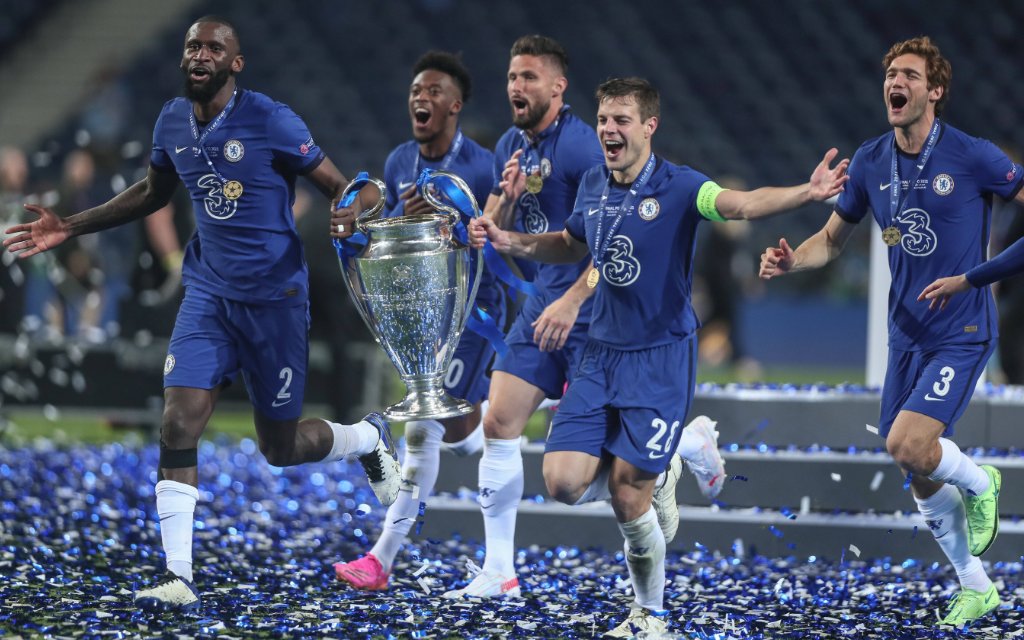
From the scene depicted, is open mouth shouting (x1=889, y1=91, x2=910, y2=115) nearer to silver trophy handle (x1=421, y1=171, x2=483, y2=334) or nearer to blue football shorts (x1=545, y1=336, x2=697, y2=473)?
blue football shorts (x1=545, y1=336, x2=697, y2=473)

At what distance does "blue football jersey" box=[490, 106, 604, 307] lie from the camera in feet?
17.6

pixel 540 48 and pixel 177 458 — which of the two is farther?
pixel 540 48

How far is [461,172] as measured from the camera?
561 cm

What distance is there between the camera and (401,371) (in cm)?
496

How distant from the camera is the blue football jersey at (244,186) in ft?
16.3

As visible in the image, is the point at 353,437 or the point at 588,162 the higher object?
the point at 588,162

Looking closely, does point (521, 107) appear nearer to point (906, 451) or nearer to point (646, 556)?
point (646, 556)

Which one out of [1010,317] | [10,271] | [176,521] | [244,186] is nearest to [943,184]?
[244,186]

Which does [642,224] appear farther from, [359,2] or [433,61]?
[359,2]

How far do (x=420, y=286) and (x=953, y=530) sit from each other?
2254 millimetres

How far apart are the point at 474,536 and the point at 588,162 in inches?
81.5

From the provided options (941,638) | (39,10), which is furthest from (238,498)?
(39,10)

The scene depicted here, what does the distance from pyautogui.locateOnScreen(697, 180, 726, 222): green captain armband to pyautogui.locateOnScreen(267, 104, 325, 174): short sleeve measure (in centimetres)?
147

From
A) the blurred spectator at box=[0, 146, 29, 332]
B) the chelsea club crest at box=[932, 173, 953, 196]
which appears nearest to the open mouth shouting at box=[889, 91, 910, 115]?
the chelsea club crest at box=[932, 173, 953, 196]
